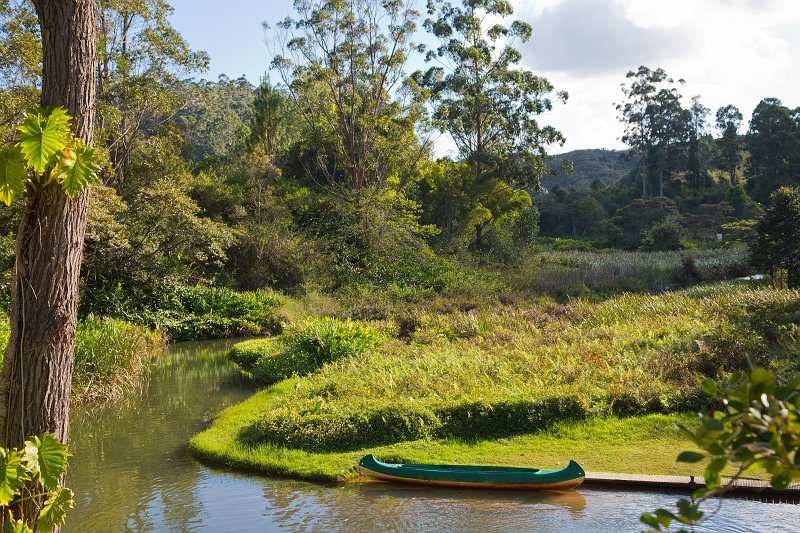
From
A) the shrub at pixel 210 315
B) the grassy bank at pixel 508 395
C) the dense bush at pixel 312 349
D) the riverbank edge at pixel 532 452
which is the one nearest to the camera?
the riverbank edge at pixel 532 452

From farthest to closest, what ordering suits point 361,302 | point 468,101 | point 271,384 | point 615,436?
point 468,101 → point 361,302 → point 271,384 → point 615,436

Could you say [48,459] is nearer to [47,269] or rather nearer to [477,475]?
[47,269]

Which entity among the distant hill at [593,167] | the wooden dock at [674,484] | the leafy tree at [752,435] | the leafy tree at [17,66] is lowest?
the wooden dock at [674,484]

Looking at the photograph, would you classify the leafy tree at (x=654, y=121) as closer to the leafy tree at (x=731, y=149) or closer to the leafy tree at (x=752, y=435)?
the leafy tree at (x=731, y=149)

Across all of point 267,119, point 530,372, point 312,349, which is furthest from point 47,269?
point 267,119

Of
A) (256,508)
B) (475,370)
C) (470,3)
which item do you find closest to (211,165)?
(470,3)

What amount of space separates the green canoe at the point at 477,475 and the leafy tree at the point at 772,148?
1535 inches

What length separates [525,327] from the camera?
44.7 ft

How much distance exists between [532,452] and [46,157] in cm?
597

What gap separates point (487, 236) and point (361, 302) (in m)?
11.7

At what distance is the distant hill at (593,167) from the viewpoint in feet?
224

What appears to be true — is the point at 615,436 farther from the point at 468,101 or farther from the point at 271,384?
the point at 468,101

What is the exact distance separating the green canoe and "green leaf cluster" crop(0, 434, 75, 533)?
3761 millimetres

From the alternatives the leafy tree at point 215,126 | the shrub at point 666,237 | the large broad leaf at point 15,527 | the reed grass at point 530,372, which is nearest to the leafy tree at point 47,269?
the large broad leaf at point 15,527
